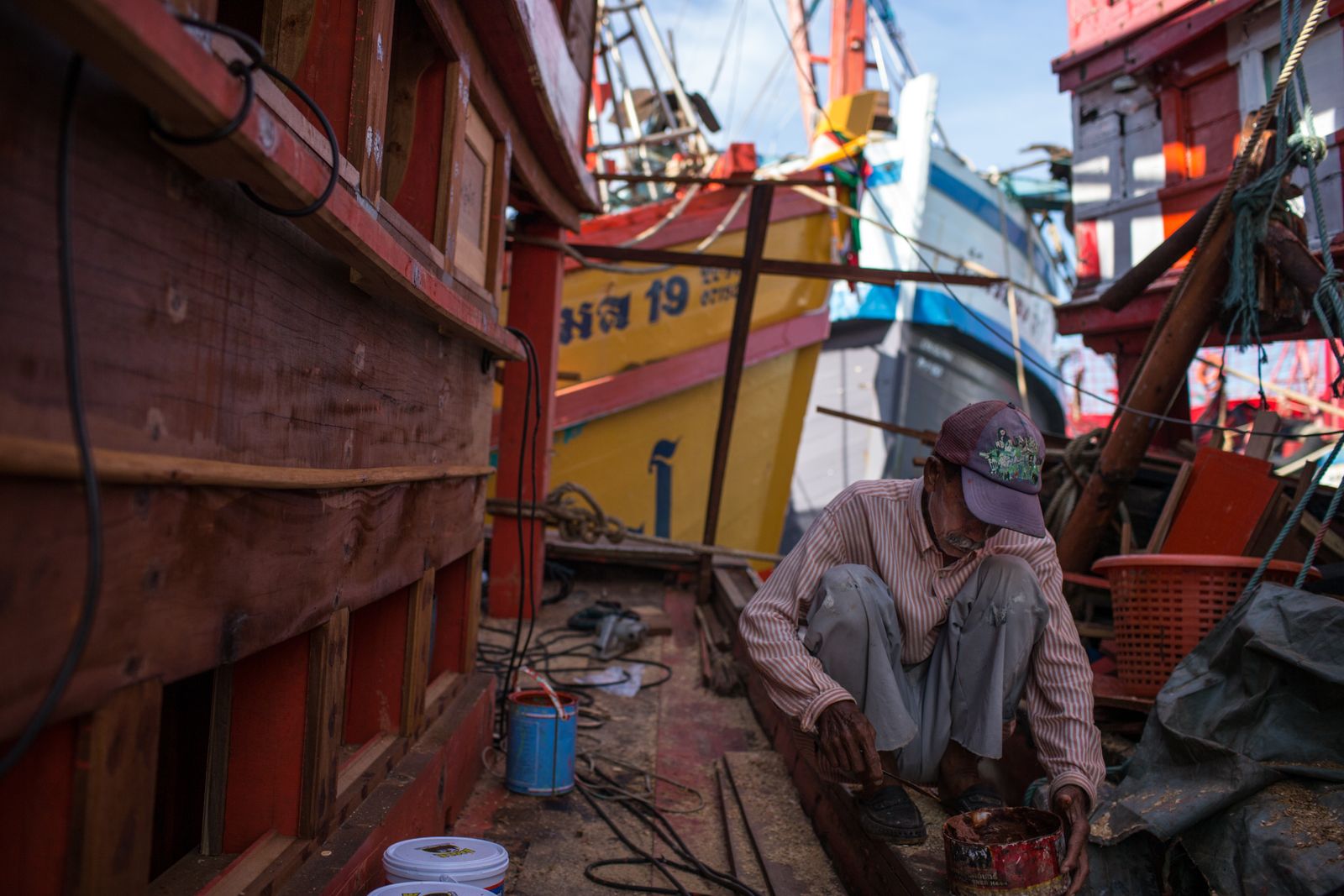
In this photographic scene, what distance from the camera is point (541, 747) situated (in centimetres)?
338

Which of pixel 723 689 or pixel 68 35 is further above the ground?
pixel 68 35

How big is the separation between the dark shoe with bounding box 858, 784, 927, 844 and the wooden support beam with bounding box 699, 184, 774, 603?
157 inches

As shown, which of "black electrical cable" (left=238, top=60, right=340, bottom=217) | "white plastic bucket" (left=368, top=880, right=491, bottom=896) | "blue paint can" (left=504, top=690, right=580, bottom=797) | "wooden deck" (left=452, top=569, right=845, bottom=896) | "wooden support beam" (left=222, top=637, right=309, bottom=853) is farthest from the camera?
"blue paint can" (left=504, top=690, right=580, bottom=797)

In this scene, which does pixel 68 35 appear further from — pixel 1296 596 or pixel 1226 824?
pixel 1296 596

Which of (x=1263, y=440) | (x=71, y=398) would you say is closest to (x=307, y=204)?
(x=71, y=398)

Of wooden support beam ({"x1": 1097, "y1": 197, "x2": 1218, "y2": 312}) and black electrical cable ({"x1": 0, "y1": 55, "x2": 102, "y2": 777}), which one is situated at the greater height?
wooden support beam ({"x1": 1097, "y1": 197, "x2": 1218, "y2": 312})

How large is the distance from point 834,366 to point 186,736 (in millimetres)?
12357

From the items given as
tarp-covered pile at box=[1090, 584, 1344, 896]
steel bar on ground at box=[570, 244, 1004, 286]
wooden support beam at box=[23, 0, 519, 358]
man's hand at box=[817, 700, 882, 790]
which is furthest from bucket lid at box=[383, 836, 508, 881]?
steel bar on ground at box=[570, 244, 1004, 286]

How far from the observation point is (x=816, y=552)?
2.73m

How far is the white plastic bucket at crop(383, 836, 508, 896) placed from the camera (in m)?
2.06

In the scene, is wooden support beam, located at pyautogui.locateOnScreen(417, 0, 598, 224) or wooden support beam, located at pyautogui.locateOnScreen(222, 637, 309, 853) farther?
wooden support beam, located at pyautogui.locateOnScreen(417, 0, 598, 224)

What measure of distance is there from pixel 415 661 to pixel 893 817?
1464mm

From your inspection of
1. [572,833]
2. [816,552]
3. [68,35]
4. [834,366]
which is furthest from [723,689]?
[834,366]

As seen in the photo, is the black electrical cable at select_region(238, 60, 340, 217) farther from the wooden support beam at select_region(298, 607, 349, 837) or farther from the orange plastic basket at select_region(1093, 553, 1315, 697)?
the orange plastic basket at select_region(1093, 553, 1315, 697)
